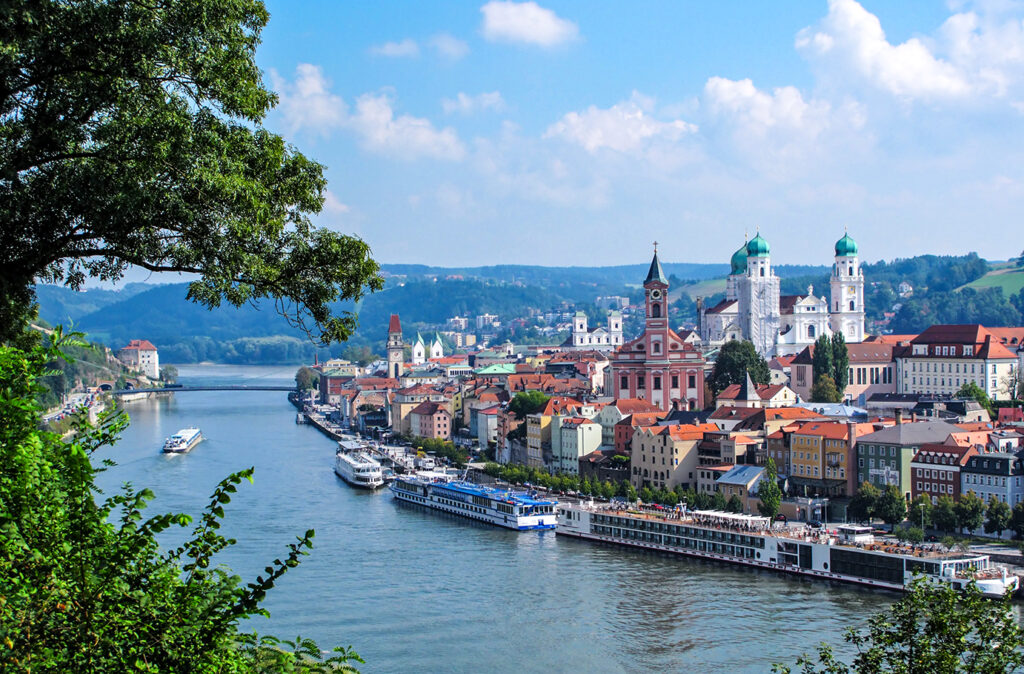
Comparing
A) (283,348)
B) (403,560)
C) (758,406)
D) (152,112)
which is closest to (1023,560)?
(403,560)

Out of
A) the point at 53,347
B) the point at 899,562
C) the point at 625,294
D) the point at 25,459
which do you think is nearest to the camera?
the point at 25,459

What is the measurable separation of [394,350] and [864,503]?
40.0m

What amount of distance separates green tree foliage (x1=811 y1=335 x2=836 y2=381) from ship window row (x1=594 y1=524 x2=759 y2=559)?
1411 centimetres

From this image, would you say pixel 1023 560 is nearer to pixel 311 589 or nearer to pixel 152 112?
pixel 311 589

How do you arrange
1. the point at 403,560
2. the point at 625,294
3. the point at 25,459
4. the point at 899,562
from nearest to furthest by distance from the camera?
the point at 25,459 < the point at 899,562 < the point at 403,560 < the point at 625,294

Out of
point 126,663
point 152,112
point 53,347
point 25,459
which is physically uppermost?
point 152,112

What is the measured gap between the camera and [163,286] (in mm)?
172125

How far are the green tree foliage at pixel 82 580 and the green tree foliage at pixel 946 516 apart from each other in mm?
15967

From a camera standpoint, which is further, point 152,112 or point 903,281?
point 903,281

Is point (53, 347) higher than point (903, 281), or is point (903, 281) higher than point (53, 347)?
point (903, 281)

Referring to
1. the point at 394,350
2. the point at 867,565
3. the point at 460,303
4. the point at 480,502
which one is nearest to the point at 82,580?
the point at 867,565

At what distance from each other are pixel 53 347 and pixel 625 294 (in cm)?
14470

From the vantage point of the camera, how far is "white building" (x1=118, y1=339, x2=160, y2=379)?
7031 centimetres

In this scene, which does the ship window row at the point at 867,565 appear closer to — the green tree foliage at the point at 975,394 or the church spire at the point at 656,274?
the green tree foliage at the point at 975,394
